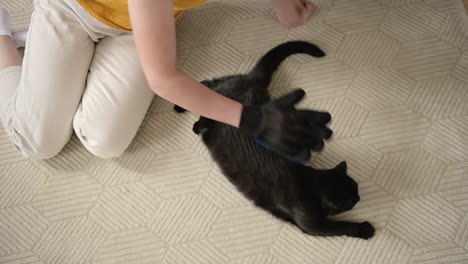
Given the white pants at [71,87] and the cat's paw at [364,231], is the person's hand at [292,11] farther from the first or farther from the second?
the cat's paw at [364,231]

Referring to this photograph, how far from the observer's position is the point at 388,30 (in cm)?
106

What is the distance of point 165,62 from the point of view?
63 centimetres

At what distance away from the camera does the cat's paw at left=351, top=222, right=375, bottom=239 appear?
85cm

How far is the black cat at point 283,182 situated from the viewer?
80 cm

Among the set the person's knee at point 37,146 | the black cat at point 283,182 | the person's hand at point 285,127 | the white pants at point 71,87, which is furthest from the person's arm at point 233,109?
the person's knee at point 37,146

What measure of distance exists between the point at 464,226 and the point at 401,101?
1.09 ft

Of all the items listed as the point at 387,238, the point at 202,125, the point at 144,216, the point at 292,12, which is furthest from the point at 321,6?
the point at 144,216

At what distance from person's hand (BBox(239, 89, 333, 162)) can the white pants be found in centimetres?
37

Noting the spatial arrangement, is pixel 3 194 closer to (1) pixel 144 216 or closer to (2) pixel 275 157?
(1) pixel 144 216

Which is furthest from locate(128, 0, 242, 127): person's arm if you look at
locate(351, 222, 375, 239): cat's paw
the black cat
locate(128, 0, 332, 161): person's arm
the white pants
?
locate(351, 222, 375, 239): cat's paw

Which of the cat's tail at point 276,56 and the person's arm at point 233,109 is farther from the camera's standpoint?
the cat's tail at point 276,56

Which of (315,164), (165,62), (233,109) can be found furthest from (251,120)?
(315,164)

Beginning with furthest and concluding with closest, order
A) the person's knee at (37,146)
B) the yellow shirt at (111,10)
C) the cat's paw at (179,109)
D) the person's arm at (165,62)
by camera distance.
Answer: the cat's paw at (179,109) → the person's knee at (37,146) → the yellow shirt at (111,10) → the person's arm at (165,62)

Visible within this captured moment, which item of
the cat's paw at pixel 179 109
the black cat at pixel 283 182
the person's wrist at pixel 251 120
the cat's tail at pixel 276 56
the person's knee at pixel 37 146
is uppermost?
the person's wrist at pixel 251 120
